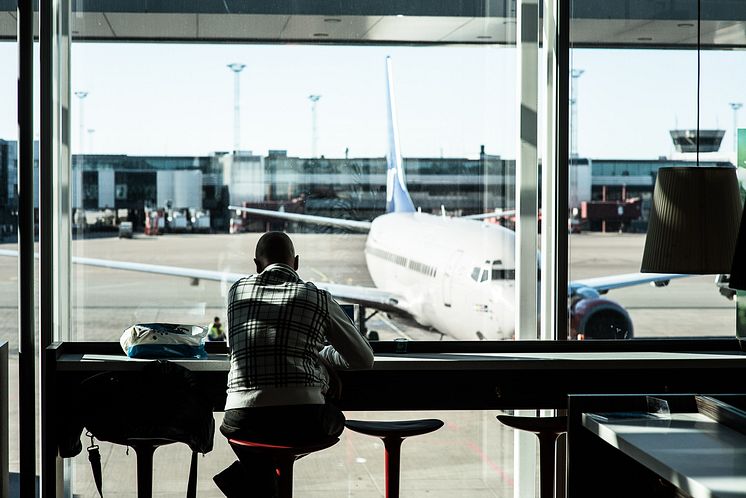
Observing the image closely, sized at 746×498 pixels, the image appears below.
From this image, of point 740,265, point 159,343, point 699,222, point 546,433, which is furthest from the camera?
point 159,343

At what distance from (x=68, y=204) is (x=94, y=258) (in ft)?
0.97

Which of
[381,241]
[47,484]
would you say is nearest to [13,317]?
[47,484]

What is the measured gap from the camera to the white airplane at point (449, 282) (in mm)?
4902

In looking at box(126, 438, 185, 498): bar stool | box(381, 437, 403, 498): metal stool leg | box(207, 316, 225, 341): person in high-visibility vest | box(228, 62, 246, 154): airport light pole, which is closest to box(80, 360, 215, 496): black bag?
box(126, 438, 185, 498): bar stool

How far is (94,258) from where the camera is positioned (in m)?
4.80

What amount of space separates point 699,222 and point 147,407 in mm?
2051

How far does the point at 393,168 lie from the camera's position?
4.91 metres

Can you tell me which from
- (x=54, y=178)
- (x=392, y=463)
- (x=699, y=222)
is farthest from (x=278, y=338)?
(x=54, y=178)

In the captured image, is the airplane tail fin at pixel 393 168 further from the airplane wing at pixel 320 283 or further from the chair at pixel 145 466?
the chair at pixel 145 466

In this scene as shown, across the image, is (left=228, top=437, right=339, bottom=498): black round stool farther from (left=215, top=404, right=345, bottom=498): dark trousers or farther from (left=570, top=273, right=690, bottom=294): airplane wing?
(left=570, top=273, right=690, bottom=294): airplane wing

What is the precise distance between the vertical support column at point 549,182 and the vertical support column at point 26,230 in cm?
250

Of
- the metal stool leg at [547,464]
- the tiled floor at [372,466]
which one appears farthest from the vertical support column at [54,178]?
the metal stool leg at [547,464]

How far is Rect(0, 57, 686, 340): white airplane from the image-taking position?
4.90 metres

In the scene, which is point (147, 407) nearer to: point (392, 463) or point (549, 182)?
point (392, 463)
